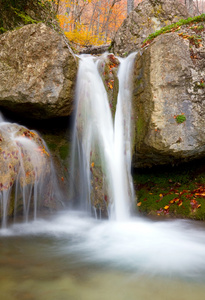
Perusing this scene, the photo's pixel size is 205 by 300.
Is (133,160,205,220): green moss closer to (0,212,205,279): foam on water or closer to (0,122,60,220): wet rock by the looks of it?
(0,212,205,279): foam on water

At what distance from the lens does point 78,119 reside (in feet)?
18.7

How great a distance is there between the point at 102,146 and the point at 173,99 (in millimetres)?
1816

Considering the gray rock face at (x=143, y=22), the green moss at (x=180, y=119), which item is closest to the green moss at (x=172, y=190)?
the green moss at (x=180, y=119)

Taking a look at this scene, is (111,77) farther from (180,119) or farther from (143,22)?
(143,22)

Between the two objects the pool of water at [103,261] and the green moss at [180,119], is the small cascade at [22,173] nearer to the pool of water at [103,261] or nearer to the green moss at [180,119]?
the pool of water at [103,261]

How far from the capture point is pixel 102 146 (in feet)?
17.5

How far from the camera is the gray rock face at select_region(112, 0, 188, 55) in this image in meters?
8.66

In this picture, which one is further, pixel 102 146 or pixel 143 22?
pixel 143 22

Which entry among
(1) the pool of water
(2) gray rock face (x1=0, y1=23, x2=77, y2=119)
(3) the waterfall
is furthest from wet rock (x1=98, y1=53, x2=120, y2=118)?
(1) the pool of water

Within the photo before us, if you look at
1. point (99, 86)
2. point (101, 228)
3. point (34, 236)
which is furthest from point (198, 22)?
point (34, 236)

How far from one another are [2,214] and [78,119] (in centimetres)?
266

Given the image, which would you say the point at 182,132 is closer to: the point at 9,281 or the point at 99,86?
the point at 99,86

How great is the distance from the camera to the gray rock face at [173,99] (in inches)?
192

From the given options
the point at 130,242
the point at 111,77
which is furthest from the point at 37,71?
the point at 130,242
